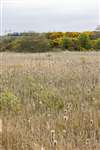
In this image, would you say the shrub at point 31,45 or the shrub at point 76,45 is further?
the shrub at point 76,45

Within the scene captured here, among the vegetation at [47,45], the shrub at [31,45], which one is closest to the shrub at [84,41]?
the vegetation at [47,45]

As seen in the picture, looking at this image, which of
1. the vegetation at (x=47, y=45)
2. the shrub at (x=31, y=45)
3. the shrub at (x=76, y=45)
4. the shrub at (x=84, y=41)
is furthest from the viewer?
the shrub at (x=76, y=45)

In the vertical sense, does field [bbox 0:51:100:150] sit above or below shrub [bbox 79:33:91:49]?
above

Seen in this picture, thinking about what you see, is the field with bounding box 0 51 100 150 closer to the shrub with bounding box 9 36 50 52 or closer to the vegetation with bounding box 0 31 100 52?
the shrub with bounding box 9 36 50 52

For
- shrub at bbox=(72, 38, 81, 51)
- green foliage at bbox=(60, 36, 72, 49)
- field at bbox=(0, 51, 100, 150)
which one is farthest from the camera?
shrub at bbox=(72, 38, 81, 51)

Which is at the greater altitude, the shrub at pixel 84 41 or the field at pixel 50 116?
the field at pixel 50 116

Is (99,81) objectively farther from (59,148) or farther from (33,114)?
(59,148)

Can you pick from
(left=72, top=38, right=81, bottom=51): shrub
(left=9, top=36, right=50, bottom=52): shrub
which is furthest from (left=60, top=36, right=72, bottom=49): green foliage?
(left=9, top=36, right=50, bottom=52): shrub

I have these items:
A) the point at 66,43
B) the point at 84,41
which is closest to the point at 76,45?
the point at 84,41

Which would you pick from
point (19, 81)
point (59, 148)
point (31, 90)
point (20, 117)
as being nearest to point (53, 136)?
point (59, 148)

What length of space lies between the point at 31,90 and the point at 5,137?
8.59 feet

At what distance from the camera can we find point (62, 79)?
7.75 meters

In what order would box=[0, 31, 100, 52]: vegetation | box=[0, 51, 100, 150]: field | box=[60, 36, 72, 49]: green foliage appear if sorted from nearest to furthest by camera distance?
box=[0, 51, 100, 150]: field, box=[0, 31, 100, 52]: vegetation, box=[60, 36, 72, 49]: green foliage

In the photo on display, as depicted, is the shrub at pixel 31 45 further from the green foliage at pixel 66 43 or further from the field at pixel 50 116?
the field at pixel 50 116
